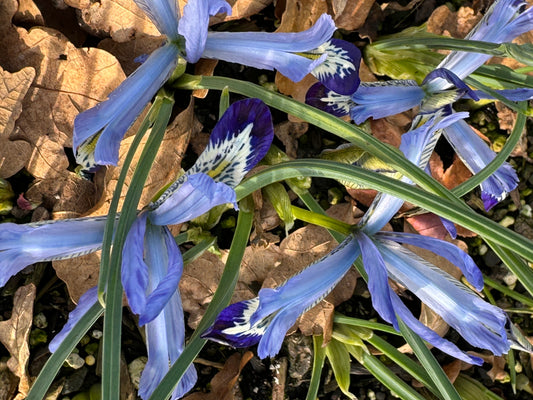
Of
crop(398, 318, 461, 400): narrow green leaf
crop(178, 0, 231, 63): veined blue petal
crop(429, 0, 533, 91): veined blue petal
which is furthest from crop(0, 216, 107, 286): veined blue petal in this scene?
crop(429, 0, 533, 91): veined blue petal

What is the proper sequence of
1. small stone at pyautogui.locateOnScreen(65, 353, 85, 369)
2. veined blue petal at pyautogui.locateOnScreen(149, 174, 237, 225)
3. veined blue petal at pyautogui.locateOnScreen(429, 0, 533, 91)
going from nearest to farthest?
1. veined blue petal at pyautogui.locateOnScreen(149, 174, 237, 225)
2. veined blue petal at pyautogui.locateOnScreen(429, 0, 533, 91)
3. small stone at pyautogui.locateOnScreen(65, 353, 85, 369)

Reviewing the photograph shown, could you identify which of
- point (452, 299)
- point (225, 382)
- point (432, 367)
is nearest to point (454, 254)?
point (452, 299)

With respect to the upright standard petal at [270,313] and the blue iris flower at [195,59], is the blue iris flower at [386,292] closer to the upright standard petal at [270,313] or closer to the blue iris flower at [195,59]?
the upright standard petal at [270,313]

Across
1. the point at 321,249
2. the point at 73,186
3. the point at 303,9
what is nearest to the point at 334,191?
the point at 321,249

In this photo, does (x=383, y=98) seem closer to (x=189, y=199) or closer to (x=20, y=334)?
(x=189, y=199)

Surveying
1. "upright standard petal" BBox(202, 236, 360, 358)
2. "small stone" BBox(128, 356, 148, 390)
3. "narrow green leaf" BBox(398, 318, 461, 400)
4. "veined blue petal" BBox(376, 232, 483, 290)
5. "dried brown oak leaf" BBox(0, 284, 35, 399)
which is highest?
"veined blue petal" BBox(376, 232, 483, 290)

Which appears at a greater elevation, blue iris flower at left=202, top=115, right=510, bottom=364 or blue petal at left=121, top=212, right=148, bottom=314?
blue petal at left=121, top=212, right=148, bottom=314

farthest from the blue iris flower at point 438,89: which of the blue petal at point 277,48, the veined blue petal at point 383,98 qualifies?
the blue petal at point 277,48

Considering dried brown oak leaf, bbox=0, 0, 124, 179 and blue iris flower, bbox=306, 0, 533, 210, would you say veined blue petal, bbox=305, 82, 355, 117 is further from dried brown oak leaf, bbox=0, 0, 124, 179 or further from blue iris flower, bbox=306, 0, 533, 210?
dried brown oak leaf, bbox=0, 0, 124, 179
